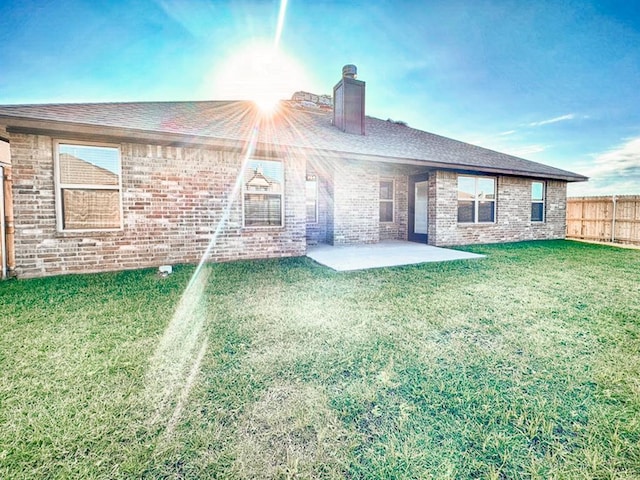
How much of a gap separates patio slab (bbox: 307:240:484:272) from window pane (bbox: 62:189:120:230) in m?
4.46

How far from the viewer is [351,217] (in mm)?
9477

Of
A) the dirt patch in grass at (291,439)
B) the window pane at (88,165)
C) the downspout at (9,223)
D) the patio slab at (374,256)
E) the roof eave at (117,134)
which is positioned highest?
the roof eave at (117,134)

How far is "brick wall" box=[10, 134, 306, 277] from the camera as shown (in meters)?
5.21

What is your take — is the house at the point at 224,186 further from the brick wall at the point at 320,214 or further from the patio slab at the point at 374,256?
the patio slab at the point at 374,256

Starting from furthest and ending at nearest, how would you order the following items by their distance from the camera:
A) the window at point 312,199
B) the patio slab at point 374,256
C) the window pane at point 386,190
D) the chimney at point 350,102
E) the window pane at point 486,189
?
1. the window pane at point 386,190
2. the window pane at point 486,189
3. the window at point 312,199
4. the chimney at point 350,102
5. the patio slab at point 374,256

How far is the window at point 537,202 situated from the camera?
1111 centimetres

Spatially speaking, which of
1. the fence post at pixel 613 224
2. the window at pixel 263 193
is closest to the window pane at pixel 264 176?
the window at pixel 263 193

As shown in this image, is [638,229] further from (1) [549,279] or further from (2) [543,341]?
(2) [543,341]

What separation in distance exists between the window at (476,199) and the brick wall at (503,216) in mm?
215

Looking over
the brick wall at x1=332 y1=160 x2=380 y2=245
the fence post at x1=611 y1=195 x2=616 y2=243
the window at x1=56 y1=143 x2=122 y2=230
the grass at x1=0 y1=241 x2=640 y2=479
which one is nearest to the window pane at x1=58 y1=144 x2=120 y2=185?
the window at x1=56 y1=143 x2=122 y2=230

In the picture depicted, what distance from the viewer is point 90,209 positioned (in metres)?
5.66

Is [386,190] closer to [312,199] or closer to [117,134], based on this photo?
[312,199]

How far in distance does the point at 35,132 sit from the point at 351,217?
7.72 meters

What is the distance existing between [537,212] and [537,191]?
0.85 metres
